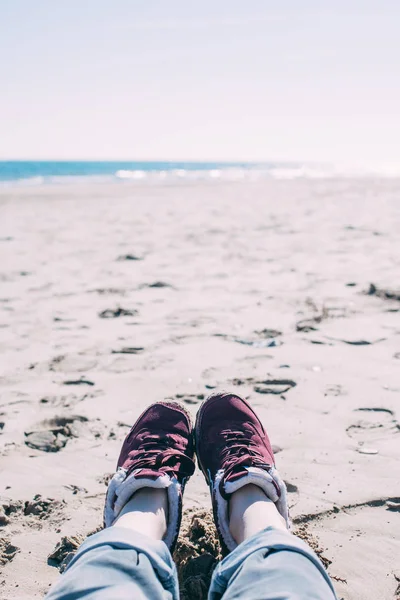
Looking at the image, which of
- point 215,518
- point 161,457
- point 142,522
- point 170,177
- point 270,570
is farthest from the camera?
point 170,177

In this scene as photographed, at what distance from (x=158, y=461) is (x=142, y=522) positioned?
0.30 metres

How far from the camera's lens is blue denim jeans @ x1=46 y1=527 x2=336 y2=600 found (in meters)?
1.05

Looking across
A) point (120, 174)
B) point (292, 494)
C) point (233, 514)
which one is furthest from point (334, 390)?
point (120, 174)

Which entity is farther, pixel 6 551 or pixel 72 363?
pixel 72 363

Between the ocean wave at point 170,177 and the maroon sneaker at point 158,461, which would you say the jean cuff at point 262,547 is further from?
the ocean wave at point 170,177

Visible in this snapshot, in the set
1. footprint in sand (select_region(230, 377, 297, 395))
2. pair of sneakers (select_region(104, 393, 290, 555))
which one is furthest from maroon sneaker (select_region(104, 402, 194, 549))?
footprint in sand (select_region(230, 377, 297, 395))

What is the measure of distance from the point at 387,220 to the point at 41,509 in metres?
6.26

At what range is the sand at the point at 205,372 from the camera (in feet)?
5.16

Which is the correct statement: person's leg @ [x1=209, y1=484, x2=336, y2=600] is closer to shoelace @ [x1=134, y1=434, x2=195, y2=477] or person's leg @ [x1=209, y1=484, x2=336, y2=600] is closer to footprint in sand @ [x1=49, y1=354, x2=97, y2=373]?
shoelace @ [x1=134, y1=434, x2=195, y2=477]

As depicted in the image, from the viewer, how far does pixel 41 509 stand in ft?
5.39

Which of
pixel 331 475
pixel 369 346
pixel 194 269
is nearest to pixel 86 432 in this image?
pixel 331 475

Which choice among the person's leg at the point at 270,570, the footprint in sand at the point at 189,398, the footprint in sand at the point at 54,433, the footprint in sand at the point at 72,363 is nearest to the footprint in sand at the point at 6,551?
the footprint in sand at the point at 54,433

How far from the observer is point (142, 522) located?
1388mm

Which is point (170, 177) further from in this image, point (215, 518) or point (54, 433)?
point (215, 518)
